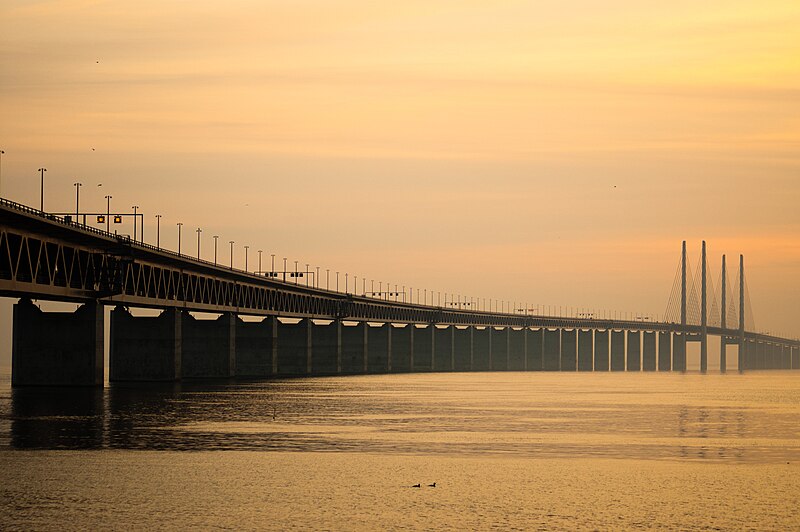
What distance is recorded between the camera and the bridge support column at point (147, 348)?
453 feet

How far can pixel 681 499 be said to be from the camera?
43.6 meters

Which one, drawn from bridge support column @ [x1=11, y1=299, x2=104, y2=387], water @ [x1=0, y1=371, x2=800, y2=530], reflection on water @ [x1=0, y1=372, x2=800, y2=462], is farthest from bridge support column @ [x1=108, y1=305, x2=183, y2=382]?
water @ [x1=0, y1=371, x2=800, y2=530]

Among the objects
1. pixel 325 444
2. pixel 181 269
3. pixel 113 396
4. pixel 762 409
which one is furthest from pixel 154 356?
pixel 325 444

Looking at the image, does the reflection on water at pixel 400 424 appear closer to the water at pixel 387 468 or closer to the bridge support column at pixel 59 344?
the water at pixel 387 468

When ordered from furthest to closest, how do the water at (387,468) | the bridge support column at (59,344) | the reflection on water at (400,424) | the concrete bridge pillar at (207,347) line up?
the concrete bridge pillar at (207,347) → the bridge support column at (59,344) → the reflection on water at (400,424) → the water at (387,468)

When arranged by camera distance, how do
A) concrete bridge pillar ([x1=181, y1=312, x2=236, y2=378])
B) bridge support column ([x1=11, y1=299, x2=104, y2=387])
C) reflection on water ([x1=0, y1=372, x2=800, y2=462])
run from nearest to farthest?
reflection on water ([x1=0, y1=372, x2=800, y2=462]) → bridge support column ([x1=11, y1=299, x2=104, y2=387]) → concrete bridge pillar ([x1=181, y1=312, x2=236, y2=378])

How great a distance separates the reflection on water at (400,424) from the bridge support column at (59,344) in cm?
216

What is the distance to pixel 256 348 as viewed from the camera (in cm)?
17975

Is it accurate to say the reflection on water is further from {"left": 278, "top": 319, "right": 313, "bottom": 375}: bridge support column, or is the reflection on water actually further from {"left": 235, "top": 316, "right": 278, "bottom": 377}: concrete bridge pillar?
{"left": 278, "top": 319, "right": 313, "bottom": 375}: bridge support column

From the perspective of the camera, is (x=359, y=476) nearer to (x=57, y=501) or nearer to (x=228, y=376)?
(x=57, y=501)

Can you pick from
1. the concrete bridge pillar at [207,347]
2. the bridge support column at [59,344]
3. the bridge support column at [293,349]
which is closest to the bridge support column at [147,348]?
the concrete bridge pillar at [207,347]

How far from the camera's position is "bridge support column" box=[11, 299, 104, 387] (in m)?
110

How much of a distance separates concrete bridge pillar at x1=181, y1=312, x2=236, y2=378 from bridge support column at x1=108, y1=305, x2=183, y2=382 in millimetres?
17066

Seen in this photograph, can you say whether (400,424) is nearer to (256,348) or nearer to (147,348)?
(147,348)
